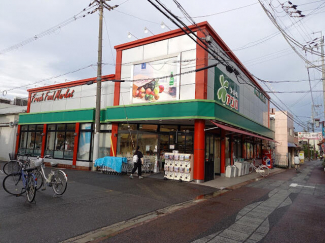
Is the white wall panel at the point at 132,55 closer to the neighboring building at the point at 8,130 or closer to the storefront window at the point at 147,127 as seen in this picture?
the storefront window at the point at 147,127

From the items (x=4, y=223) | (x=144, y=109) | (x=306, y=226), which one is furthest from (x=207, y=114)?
(x=4, y=223)

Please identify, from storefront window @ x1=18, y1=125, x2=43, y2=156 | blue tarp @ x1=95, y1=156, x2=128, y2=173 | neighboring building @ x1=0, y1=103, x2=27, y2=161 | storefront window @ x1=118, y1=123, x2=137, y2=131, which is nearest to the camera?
blue tarp @ x1=95, y1=156, x2=128, y2=173

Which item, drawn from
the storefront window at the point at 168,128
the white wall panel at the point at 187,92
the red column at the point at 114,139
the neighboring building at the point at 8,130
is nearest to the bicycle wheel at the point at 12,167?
the red column at the point at 114,139

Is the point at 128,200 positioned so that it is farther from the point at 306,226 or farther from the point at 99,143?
the point at 99,143

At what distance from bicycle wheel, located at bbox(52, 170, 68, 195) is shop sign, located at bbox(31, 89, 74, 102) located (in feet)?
39.2

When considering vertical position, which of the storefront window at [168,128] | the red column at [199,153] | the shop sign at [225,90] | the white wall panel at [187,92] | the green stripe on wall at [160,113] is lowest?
the red column at [199,153]

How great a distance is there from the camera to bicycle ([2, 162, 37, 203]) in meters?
6.93

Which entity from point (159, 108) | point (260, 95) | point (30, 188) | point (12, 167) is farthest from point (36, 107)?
point (260, 95)

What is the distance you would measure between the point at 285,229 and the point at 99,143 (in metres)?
13.1

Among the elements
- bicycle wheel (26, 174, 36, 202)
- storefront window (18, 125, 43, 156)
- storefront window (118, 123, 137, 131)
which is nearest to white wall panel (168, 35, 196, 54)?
storefront window (118, 123, 137, 131)

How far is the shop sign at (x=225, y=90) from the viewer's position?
46.2 ft

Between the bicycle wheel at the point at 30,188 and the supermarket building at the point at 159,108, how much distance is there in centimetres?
748

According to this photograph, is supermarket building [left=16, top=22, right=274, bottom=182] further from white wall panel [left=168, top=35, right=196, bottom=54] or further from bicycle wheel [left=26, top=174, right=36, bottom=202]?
bicycle wheel [left=26, top=174, right=36, bottom=202]

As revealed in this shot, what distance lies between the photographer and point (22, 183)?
762 cm
